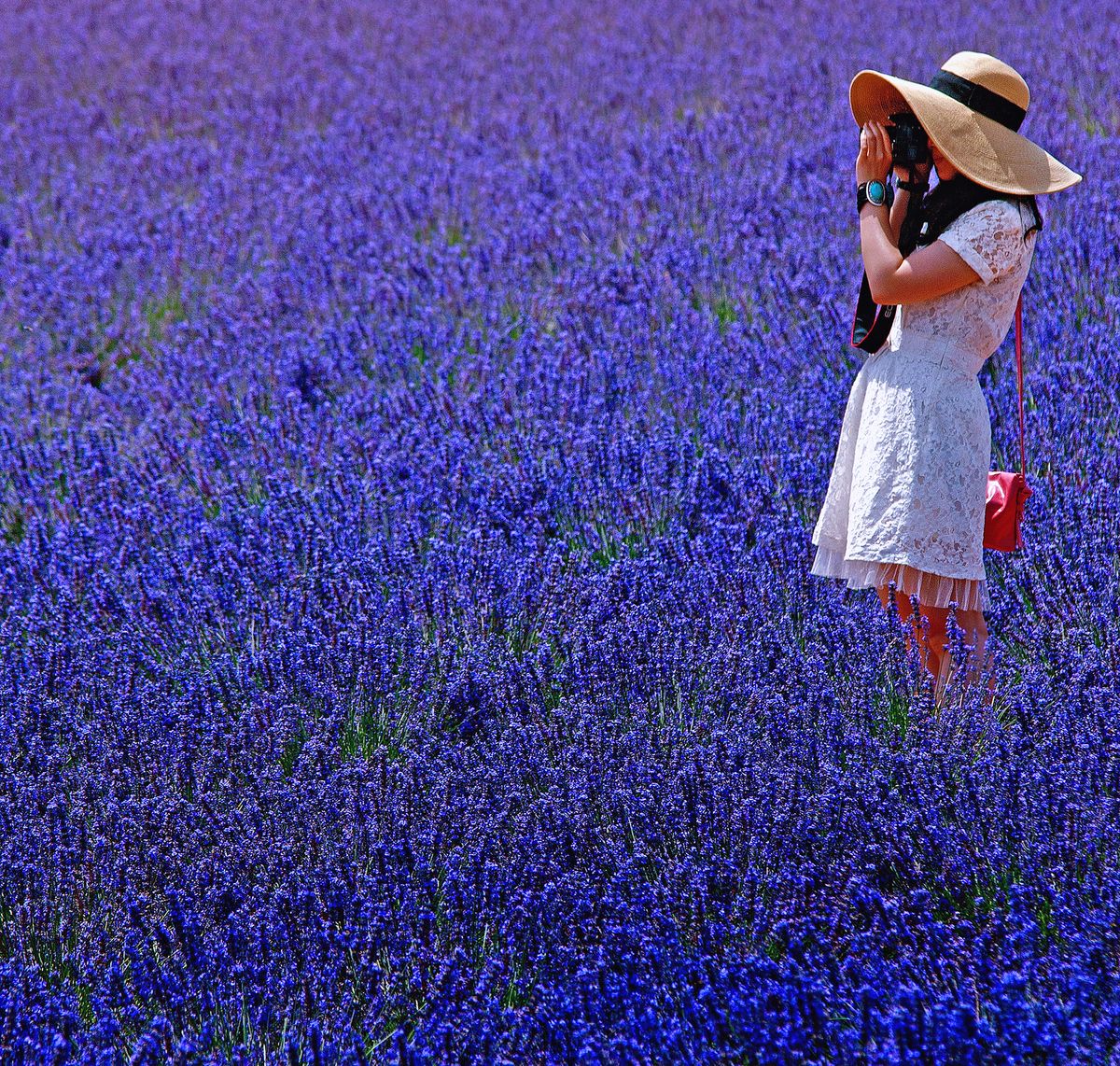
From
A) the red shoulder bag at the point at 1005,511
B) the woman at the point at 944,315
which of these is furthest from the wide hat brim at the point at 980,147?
the red shoulder bag at the point at 1005,511

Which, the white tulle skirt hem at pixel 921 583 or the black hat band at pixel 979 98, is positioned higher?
the black hat band at pixel 979 98

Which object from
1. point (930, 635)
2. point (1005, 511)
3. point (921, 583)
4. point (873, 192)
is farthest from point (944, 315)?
point (930, 635)

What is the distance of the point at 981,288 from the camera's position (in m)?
2.69

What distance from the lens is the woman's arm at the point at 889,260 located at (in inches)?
102

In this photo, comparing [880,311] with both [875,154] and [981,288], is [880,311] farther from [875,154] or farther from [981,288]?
[875,154]

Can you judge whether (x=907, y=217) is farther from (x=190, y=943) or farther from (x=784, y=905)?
(x=190, y=943)

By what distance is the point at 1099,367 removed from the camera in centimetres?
384

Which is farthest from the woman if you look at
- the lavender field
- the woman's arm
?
the lavender field

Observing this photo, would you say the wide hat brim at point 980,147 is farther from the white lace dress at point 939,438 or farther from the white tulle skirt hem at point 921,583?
the white tulle skirt hem at point 921,583

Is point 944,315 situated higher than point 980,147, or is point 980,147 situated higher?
point 980,147

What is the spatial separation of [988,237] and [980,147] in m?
0.20

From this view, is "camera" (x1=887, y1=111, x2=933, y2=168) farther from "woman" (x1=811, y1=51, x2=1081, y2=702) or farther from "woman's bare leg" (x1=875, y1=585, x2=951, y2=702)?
"woman's bare leg" (x1=875, y1=585, x2=951, y2=702)

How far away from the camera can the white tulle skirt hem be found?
2775 mm

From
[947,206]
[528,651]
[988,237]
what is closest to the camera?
[988,237]
